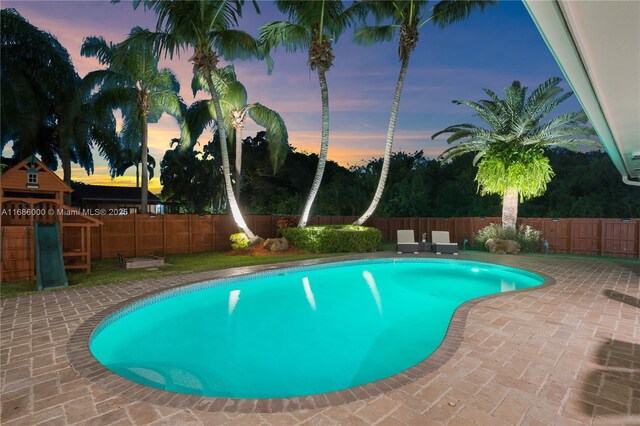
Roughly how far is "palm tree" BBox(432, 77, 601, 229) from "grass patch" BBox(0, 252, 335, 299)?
28.4 ft

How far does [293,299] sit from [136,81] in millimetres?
13326

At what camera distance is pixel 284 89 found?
21.2 m

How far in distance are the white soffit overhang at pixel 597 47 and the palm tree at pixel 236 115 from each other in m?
13.8

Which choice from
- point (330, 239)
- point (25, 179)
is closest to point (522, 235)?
point (330, 239)

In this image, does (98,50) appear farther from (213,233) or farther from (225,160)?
(213,233)

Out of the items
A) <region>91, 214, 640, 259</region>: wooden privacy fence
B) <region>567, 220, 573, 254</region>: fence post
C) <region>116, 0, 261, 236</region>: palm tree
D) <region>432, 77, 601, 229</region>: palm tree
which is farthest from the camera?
<region>567, 220, 573, 254</region>: fence post

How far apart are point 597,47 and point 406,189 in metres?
22.1

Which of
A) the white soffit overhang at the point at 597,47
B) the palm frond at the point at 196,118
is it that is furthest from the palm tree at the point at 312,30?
the white soffit overhang at the point at 597,47

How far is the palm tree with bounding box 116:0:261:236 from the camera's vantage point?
12180 millimetres

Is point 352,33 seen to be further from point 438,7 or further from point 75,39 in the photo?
point 75,39

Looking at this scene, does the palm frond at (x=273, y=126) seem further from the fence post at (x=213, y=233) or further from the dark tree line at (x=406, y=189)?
the dark tree line at (x=406, y=189)

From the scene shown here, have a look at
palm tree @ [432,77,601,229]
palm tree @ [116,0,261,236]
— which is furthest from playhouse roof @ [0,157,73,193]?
palm tree @ [432,77,601,229]

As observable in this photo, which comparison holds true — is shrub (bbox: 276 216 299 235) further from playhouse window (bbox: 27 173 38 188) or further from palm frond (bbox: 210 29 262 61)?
playhouse window (bbox: 27 173 38 188)

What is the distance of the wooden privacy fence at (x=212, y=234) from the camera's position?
43.5 feet
